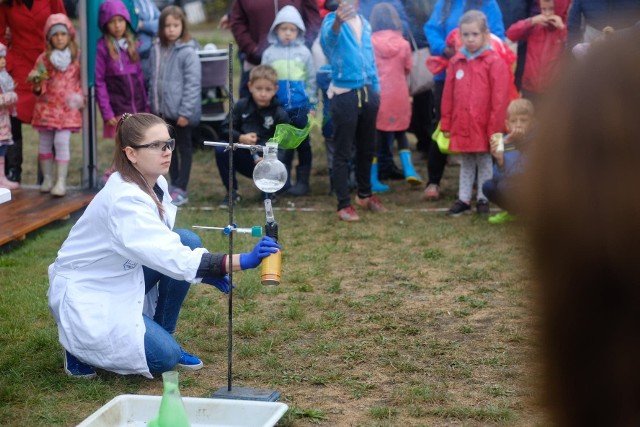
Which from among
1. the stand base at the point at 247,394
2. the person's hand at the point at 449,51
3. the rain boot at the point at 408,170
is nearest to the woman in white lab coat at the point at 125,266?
the stand base at the point at 247,394

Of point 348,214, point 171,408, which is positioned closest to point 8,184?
point 348,214

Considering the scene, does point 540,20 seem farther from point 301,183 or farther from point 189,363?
point 189,363

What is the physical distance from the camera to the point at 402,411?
395cm

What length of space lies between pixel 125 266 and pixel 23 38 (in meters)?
4.29

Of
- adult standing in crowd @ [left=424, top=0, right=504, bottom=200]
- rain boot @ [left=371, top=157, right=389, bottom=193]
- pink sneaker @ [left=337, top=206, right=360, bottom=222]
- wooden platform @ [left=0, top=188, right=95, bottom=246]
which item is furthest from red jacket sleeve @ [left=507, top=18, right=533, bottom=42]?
wooden platform @ [left=0, top=188, right=95, bottom=246]

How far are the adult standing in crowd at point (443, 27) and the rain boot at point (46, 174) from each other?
319 cm

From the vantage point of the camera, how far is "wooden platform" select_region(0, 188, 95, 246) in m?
6.75

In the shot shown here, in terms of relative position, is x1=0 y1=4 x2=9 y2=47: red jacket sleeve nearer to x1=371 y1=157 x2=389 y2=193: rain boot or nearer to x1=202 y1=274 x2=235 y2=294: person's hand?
x1=371 y1=157 x2=389 y2=193: rain boot

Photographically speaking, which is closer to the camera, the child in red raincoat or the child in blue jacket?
the child in blue jacket

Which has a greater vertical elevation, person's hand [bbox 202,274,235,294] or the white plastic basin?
person's hand [bbox 202,274,235,294]

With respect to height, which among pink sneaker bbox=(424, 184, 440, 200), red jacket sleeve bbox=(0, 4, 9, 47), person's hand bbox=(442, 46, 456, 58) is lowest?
pink sneaker bbox=(424, 184, 440, 200)

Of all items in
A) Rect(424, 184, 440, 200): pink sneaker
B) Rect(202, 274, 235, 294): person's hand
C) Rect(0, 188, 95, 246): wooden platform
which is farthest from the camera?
Rect(424, 184, 440, 200): pink sneaker

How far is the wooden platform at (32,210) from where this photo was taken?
22.1 feet

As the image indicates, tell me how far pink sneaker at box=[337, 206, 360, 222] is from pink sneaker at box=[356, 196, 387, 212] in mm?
300
